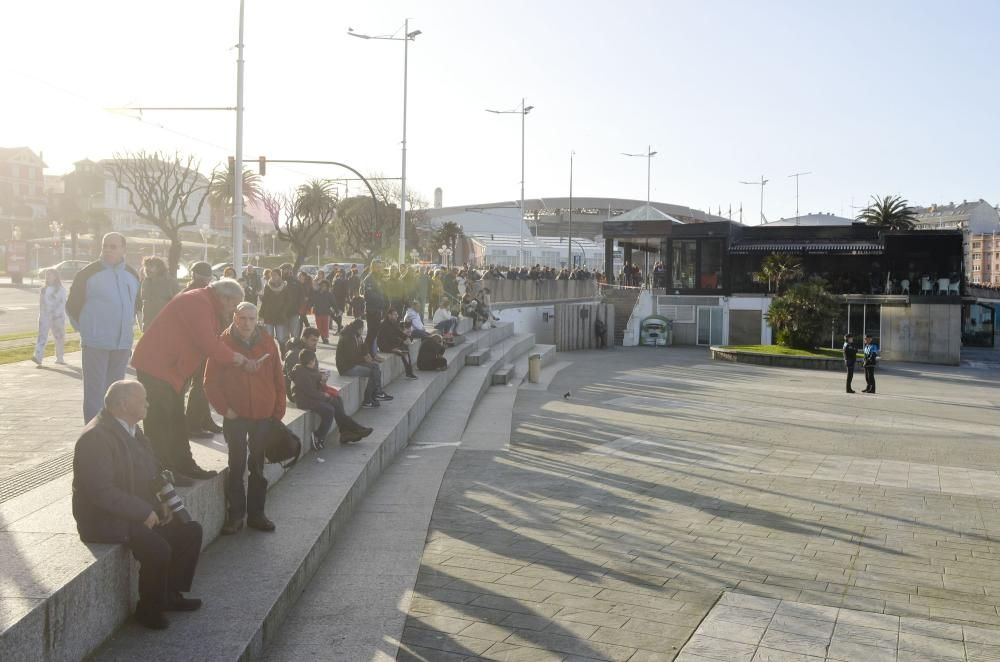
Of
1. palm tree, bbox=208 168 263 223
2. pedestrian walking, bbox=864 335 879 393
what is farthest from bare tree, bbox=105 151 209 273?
pedestrian walking, bbox=864 335 879 393

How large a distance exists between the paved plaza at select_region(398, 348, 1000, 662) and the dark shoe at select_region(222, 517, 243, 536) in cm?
145

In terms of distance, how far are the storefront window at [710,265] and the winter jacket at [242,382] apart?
4841 centimetres

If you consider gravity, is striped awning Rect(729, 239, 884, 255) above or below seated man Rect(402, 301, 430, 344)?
above

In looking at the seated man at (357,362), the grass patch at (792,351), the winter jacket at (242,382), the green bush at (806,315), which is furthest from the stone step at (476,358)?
the green bush at (806,315)

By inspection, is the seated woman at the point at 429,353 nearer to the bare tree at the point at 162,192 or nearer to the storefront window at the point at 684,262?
the bare tree at the point at 162,192

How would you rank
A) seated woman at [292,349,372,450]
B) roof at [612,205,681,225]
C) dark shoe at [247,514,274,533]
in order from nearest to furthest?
dark shoe at [247,514,274,533]
seated woman at [292,349,372,450]
roof at [612,205,681,225]

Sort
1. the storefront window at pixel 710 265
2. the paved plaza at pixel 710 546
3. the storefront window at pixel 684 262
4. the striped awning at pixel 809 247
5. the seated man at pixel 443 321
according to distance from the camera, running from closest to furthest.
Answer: the paved plaza at pixel 710 546, the seated man at pixel 443 321, the striped awning at pixel 809 247, the storefront window at pixel 710 265, the storefront window at pixel 684 262

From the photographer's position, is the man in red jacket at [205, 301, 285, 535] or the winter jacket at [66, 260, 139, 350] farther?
the winter jacket at [66, 260, 139, 350]

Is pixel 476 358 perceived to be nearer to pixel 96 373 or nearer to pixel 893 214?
pixel 96 373

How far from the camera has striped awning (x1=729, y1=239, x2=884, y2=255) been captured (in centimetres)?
5128

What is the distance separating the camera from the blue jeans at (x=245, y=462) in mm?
7184

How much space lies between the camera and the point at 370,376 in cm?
1341

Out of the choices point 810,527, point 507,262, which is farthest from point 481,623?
point 507,262

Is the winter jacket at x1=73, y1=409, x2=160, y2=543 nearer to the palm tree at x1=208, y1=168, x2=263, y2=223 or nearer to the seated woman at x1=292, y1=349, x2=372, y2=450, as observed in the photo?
the seated woman at x1=292, y1=349, x2=372, y2=450
